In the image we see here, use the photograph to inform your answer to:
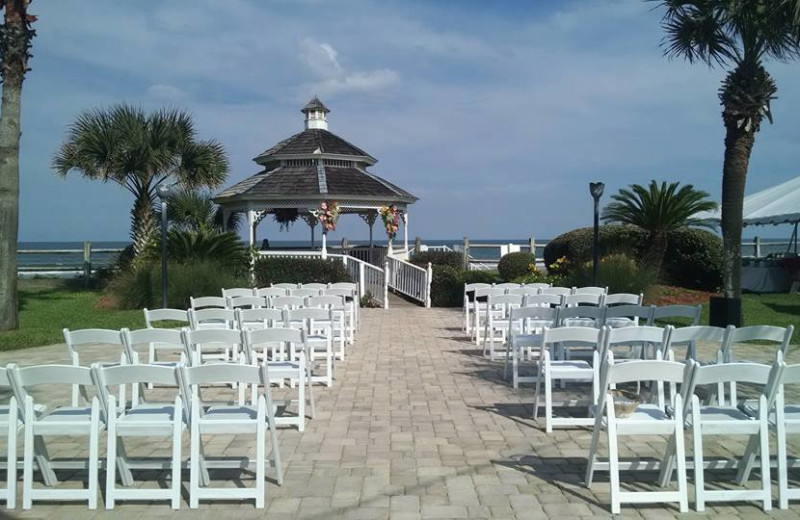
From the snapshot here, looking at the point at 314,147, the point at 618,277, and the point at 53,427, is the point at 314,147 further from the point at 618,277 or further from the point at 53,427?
the point at 53,427

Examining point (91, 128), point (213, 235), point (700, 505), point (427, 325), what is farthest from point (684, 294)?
point (91, 128)

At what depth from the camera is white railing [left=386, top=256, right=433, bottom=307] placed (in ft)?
66.0

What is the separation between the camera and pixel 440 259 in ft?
87.7

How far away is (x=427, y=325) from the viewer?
51.4ft

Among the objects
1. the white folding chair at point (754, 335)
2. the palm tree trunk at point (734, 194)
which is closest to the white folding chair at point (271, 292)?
the white folding chair at point (754, 335)

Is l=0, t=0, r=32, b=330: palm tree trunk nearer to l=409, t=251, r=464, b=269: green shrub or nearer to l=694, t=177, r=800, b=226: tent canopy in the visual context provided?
l=409, t=251, r=464, b=269: green shrub

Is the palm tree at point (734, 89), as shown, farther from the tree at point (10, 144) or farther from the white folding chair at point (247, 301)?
the tree at point (10, 144)

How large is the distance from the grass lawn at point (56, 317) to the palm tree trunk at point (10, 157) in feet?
2.53

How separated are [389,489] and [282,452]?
53.2 inches

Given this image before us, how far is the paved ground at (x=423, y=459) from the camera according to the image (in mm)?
4699

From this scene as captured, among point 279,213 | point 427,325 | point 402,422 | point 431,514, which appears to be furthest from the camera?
point 279,213

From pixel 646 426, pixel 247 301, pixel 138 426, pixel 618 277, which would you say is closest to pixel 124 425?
pixel 138 426

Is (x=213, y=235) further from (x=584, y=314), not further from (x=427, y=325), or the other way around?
(x=584, y=314)

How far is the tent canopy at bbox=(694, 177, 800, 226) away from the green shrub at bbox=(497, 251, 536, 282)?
613cm
